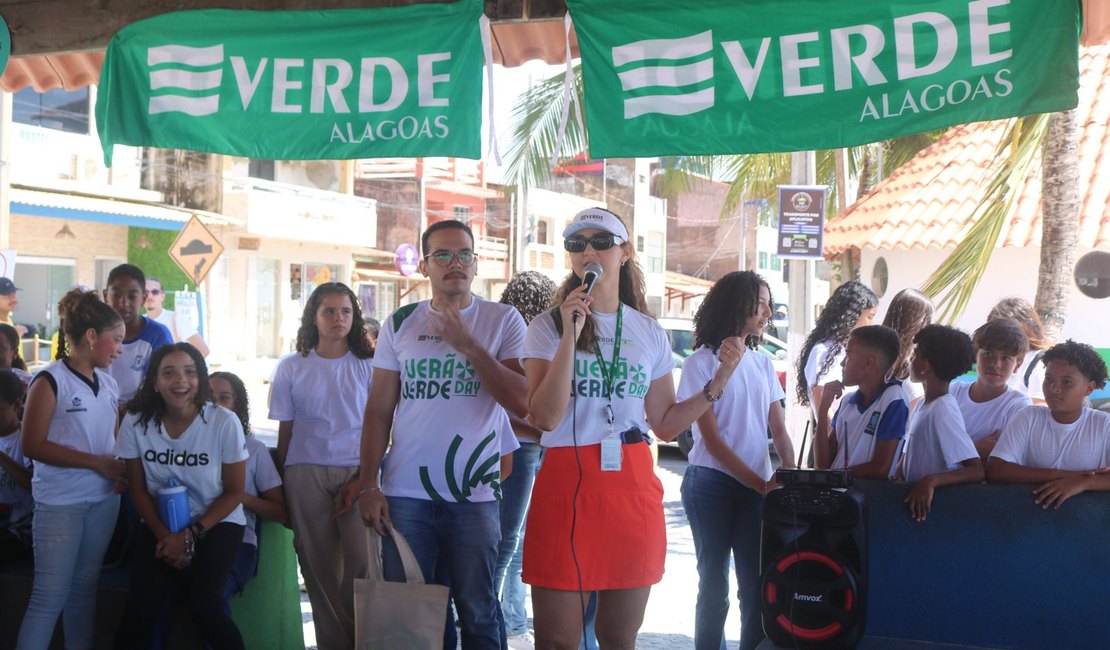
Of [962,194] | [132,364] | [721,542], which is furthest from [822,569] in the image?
[962,194]

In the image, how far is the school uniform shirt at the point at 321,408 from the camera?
16.8 ft

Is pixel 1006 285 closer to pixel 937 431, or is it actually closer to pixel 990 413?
pixel 990 413

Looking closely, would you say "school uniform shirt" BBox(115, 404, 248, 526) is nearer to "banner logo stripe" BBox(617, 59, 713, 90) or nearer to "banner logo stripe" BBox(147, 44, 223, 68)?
"banner logo stripe" BBox(147, 44, 223, 68)

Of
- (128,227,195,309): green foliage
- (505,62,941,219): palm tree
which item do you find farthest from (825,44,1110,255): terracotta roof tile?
(128,227,195,309): green foliage

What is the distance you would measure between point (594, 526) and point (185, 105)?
300cm

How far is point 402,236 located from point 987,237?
37.0m

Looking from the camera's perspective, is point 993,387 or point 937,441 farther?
point 993,387

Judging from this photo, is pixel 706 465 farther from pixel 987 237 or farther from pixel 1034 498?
pixel 987 237

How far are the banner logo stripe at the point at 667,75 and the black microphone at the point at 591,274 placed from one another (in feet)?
4.20

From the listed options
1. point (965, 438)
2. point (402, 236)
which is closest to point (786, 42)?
point (965, 438)

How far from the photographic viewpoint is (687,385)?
4742mm

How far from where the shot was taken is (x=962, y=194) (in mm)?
12430

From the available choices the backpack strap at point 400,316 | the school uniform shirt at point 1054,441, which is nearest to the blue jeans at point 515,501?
the backpack strap at point 400,316

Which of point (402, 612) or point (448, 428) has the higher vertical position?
point (448, 428)
